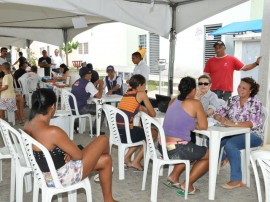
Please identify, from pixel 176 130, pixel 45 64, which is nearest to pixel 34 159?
pixel 176 130

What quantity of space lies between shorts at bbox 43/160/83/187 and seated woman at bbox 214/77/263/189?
156 cm

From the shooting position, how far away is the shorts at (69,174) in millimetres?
2367

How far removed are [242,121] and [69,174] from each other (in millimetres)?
1949

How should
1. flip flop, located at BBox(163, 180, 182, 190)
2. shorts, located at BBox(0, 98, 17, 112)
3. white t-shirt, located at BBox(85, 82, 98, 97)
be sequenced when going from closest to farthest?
flip flop, located at BBox(163, 180, 182, 190)
white t-shirt, located at BBox(85, 82, 98, 97)
shorts, located at BBox(0, 98, 17, 112)

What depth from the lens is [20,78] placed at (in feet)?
24.6

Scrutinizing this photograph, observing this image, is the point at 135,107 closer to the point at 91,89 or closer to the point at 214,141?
the point at 214,141

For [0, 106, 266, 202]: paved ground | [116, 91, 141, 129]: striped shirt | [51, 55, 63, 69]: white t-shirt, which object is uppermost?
[51, 55, 63, 69]: white t-shirt

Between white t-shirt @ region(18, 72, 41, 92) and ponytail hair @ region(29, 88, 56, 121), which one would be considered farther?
white t-shirt @ region(18, 72, 41, 92)

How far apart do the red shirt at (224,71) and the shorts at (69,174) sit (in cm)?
326

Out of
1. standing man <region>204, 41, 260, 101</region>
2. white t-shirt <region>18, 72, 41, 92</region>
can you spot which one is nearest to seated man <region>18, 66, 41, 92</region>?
white t-shirt <region>18, 72, 41, 92</region>

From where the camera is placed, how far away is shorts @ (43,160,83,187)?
2.37 m

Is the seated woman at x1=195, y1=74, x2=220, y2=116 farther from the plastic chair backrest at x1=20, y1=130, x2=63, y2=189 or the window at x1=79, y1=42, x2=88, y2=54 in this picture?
the window at x1=79, y1=42, x2=88, y2=54

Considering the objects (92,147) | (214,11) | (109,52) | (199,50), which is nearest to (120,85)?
(214,11)

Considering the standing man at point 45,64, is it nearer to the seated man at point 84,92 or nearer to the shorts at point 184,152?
the seated man at point 84,92
